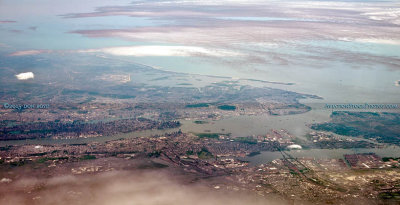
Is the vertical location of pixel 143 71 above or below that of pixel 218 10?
below

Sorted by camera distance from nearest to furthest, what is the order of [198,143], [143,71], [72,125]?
[198,143] < [72,125] < [143,71]

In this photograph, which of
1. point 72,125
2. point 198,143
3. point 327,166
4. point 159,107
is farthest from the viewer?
point 159,107

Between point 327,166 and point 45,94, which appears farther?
point 45,94

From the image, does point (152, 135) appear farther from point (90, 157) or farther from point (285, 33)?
point (285, 33)

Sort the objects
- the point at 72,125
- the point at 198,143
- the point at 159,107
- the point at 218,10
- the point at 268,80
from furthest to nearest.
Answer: the point at 218,10, the point at 268,80, the point at 159,107, the point at 72,125, the point at 198,143

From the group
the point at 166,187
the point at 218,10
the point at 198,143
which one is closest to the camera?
the point at 166,187

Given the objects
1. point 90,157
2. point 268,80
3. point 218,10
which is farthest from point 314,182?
point 218,10

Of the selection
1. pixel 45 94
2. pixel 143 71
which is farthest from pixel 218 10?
pixel 45 94

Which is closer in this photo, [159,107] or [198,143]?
[198,143]

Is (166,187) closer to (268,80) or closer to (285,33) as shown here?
(268,80)
